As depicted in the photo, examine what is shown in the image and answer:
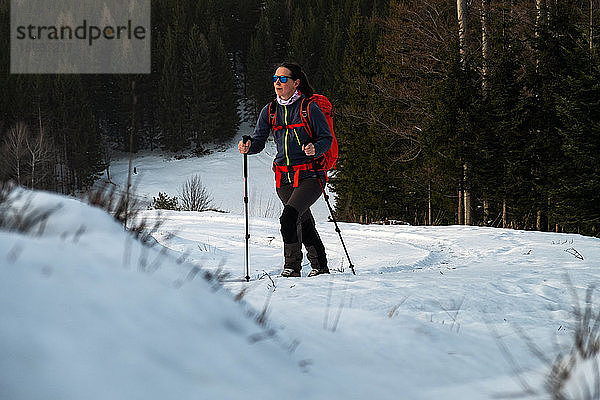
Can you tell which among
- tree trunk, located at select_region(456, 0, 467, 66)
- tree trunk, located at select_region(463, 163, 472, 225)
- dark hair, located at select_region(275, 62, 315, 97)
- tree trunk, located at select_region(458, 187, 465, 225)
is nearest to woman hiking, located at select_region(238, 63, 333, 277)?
dark hair, located at select_region(275, 62, 315, 97)

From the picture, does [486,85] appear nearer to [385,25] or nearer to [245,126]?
[385,25]

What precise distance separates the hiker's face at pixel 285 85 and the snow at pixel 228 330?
2.00 meters

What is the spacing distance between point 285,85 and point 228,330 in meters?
3.61

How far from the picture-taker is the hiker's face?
4.91 metres

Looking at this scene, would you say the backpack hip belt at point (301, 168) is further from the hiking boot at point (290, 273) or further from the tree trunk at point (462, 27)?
the tree trunk at point (462, 27)

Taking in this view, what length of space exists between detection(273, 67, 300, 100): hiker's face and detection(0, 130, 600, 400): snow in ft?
6.57

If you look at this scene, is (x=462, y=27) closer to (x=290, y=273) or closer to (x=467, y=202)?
(x=467, y=202)

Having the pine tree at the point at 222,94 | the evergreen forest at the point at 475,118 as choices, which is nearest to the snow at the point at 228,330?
the evergreen forest at the point at 475,118

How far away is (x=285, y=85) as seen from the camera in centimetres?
491

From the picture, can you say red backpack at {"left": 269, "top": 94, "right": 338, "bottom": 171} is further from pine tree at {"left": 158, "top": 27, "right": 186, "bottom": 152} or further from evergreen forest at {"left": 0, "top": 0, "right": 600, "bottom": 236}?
pine tree at {"left": 158, "top": 27, "right": 186, "bottom": 152}

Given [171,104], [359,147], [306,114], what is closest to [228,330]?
[306,114]

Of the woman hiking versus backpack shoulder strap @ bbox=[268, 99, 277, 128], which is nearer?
the woman hiking

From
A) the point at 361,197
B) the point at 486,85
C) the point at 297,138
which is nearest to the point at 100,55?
the point at 361,197

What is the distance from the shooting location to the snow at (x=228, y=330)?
1199 millimetres
